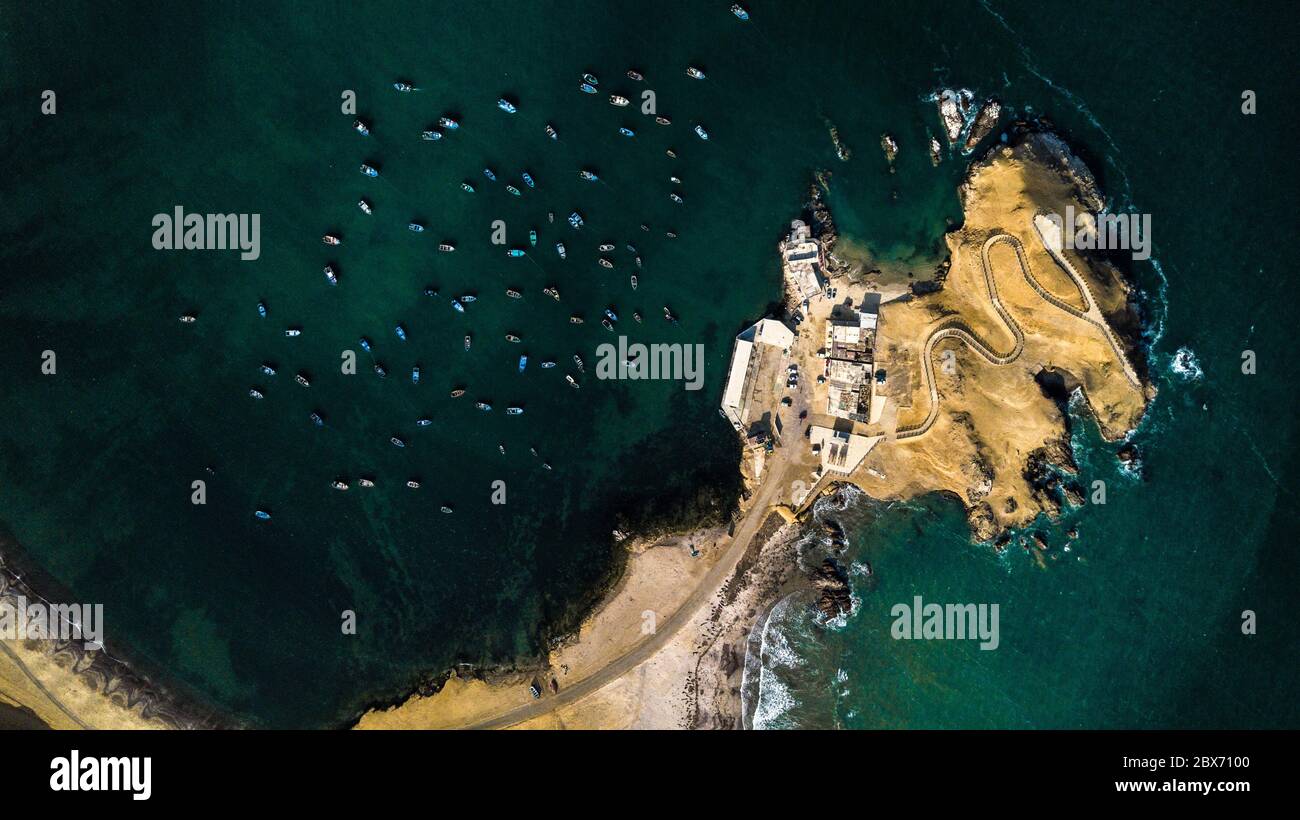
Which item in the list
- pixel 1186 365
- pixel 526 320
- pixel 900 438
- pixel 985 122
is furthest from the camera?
pixel 526 320

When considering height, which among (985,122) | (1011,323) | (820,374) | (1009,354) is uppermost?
(985,122)

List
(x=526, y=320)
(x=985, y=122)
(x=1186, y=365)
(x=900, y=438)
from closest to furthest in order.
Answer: (x=985, y=122), (x=1186, y=365), (x=900, y=438), (x=526, y=320)

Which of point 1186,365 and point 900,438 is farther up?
point 1186,365

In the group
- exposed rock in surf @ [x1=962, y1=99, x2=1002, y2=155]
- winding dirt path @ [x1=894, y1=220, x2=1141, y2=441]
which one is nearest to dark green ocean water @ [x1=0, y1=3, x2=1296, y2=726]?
exposed rock in surf @ [x1=962, y1=99, x2=1002, y2=155]

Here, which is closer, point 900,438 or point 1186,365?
point 1186,365

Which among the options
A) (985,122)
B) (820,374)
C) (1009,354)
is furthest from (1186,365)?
(820,374)

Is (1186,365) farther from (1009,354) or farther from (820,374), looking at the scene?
(820,374)

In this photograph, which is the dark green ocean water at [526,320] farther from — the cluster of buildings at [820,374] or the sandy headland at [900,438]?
the sandy headland at [900,438]
